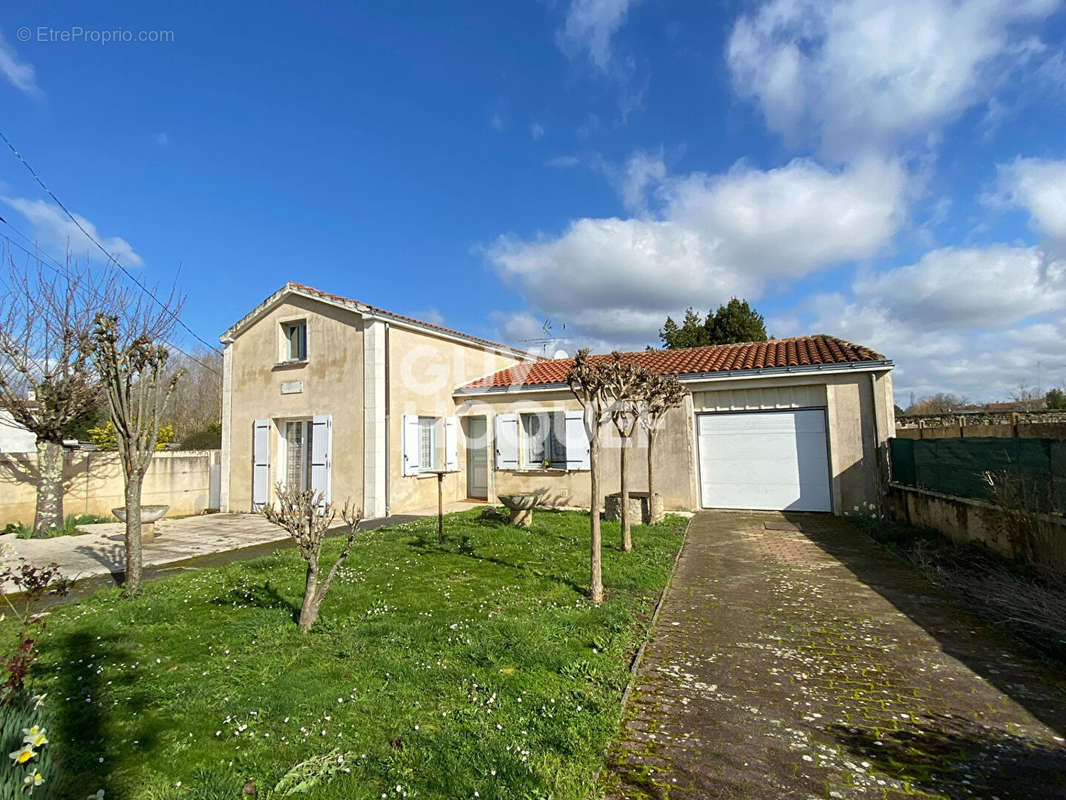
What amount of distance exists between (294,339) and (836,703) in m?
12.9

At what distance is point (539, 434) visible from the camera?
1310cm

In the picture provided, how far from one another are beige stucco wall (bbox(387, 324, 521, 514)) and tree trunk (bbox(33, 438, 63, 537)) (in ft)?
19.8

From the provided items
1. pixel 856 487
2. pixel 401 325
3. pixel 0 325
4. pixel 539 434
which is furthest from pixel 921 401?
pixel 0 325

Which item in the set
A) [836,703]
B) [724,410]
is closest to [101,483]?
[724,410]

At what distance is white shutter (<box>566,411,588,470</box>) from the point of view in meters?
12.2

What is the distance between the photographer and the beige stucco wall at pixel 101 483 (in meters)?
10.2

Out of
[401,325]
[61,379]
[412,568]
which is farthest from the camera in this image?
[401,325]

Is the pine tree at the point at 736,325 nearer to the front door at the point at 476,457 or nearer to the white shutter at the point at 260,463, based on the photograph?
the front door at the point at 476,457

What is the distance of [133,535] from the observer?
577 centimetres

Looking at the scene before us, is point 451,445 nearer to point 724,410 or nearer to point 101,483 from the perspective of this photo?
point 724,410

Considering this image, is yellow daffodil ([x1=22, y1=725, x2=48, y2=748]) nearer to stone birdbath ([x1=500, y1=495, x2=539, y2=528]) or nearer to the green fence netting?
stone birdbath ([x1=500, y1=495, x2=539, y2=528])

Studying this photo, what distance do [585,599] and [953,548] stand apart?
5051 millimetres

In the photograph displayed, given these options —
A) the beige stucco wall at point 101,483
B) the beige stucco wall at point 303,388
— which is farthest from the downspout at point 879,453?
the beige stucco wall at point 101,483

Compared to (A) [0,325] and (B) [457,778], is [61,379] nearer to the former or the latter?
(A) [0,325]
